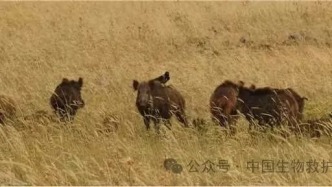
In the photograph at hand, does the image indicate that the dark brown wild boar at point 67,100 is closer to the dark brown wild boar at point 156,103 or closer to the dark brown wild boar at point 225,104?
the dark brown wild boar at point 156,103

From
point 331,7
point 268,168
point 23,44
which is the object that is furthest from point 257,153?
point 331,7

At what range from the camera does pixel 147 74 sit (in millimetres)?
12336

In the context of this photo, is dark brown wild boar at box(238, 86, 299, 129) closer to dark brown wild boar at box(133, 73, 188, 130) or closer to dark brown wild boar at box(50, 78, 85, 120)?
dark brown wild boar at box(133, 73, 188, 130)

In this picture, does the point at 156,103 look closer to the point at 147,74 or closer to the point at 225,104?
the point at 225,104

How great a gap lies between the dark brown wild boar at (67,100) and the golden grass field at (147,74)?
21cm

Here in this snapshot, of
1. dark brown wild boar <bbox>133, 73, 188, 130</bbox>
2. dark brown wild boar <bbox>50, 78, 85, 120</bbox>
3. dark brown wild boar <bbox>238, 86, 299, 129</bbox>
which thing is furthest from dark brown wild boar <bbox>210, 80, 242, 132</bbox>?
dark brown wild boar <bbox>50, 78, 85, 120</bbox>

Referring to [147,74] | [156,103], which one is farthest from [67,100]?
[147,74]

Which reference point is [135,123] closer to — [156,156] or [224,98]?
[224,98]

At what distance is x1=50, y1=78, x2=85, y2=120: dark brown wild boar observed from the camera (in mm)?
8352

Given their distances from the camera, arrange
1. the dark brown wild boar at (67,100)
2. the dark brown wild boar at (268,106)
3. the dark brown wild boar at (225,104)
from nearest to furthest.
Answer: the dark brown wild boar at (268,106) → the dark brown wild boar at (225,104) → the dark brown wild boar at (67,100)

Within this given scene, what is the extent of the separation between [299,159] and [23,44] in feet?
33.4

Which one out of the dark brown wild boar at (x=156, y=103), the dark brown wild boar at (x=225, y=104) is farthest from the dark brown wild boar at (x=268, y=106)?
the dark brown wild boar at (x=156, y=103)

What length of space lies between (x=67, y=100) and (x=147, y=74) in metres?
4.03

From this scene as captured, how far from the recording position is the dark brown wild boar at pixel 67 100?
8.35m
